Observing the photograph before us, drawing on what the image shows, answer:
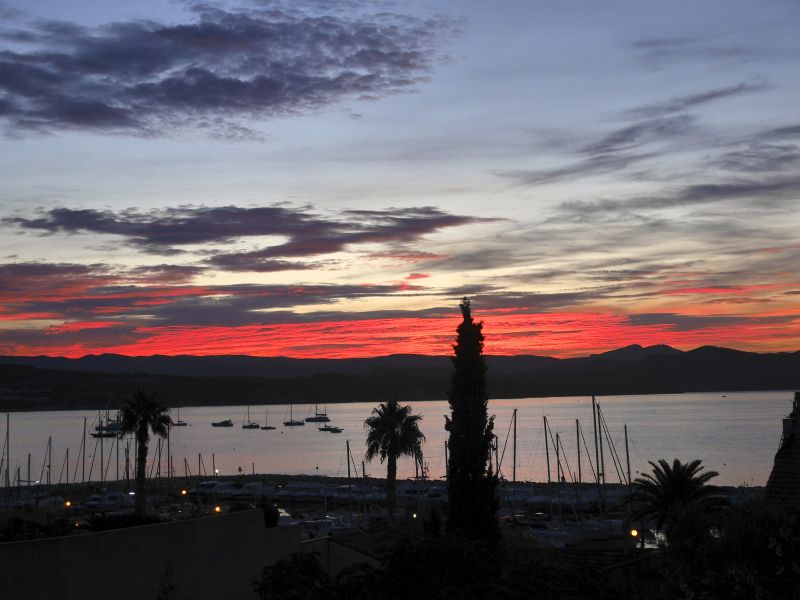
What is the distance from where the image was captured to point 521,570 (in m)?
17.6

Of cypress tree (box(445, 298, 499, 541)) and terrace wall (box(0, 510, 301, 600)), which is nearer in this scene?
terrace wall (box(0, 510, 301, 600))

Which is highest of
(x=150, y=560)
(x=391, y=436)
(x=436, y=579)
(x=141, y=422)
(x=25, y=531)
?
(x=141, y=422)

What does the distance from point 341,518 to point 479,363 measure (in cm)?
4065

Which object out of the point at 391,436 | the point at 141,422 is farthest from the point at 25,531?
the point at 391,436

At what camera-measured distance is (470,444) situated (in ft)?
111

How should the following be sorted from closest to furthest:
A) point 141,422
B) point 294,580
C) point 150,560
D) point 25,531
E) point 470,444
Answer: point 294,580 < point 150,560 < point 25,531 < point 470,444 < point 141,422

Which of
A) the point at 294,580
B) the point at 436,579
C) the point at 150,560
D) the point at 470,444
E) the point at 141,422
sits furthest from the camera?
the point at 141,422

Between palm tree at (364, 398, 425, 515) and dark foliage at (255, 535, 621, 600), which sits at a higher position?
palm tree at (364, 398, 425, 515)

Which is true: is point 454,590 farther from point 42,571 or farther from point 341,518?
point 341,518

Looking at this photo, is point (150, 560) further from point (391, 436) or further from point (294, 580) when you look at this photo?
point (391, 436)

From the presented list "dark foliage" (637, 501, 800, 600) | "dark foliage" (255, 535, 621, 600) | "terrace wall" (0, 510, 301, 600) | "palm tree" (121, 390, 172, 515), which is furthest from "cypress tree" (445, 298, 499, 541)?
"palm tree" (121, 390, 172, 515)

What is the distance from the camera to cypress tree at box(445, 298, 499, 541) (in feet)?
108

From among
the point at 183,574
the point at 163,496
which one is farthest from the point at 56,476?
the point at 183,574

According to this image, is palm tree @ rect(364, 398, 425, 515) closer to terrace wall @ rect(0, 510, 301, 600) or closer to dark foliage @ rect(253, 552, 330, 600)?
terrace wall @ rect(0, 510, 301, 600)
